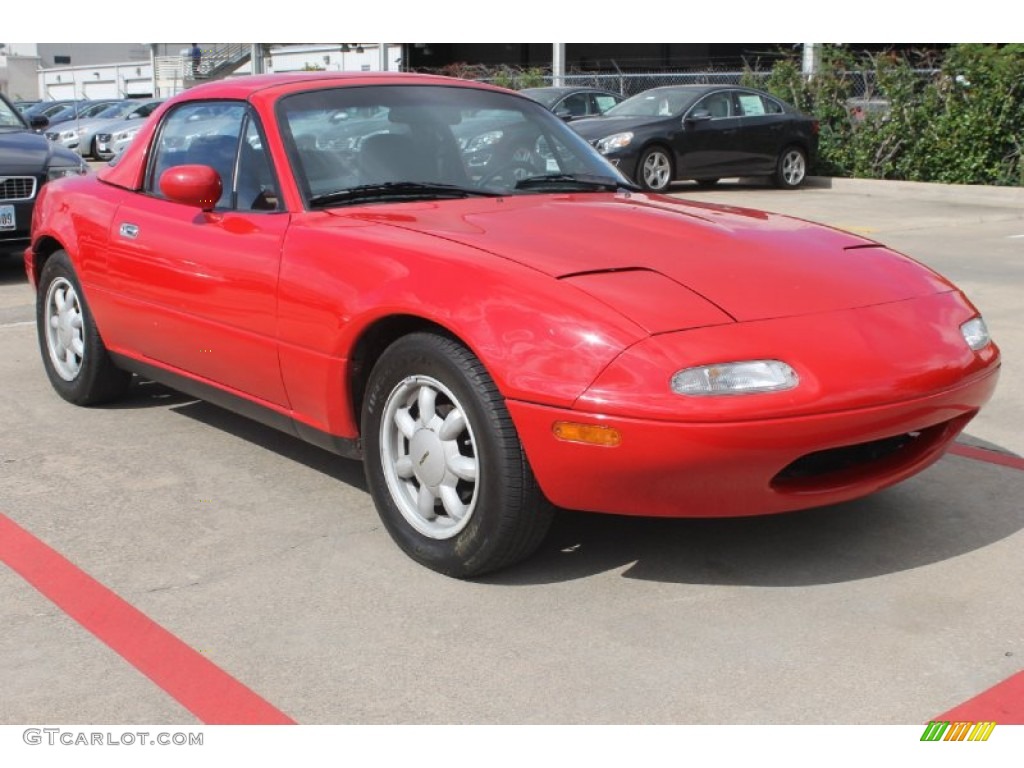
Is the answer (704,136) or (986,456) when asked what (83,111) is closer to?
(704,136)

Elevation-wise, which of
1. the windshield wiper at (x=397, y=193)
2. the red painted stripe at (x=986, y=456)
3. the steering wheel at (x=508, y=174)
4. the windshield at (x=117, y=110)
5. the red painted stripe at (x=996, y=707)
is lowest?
the windshield at (x=117, y=110)

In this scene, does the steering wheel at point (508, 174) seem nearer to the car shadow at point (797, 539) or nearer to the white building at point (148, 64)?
the car shadow at point (797, 539)

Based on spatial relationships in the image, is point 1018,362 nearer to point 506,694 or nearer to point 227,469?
point 227,469

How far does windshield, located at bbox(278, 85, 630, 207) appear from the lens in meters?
4.52

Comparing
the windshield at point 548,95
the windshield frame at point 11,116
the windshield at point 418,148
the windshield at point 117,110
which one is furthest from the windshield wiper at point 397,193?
the windshield at point 117,110

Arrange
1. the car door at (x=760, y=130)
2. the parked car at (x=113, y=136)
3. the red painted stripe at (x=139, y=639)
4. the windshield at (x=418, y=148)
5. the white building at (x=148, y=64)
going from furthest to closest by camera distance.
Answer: the white building at (x=148, y=64) → the parked car at (x=113, y=136) → the car door at (x=760, y=130) → the windshield at (x=418, y=148) → the red painted stripe at (x=139, y=639)

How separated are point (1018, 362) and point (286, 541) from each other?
413cm

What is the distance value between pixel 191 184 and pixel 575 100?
15380mm

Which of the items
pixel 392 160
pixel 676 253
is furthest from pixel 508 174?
pixel 676 253

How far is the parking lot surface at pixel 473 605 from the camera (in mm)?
3061

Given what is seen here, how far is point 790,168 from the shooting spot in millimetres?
18047

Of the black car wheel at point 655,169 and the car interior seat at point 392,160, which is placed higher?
the car interior seat at point 392,160
